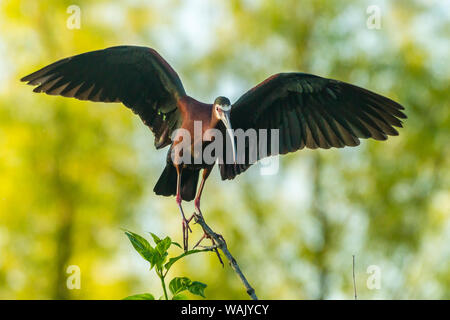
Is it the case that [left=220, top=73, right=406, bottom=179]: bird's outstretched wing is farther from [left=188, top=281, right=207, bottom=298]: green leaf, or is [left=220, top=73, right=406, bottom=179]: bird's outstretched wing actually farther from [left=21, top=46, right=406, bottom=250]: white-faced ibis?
[left=188, top=281, right=207, bottom=298]: green leaf

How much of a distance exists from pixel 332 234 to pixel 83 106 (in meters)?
5.67

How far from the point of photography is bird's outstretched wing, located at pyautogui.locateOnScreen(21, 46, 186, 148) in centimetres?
394

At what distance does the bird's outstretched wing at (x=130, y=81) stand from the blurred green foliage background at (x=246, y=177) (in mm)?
8908

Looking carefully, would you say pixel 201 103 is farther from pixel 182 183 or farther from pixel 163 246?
pixel 163 246

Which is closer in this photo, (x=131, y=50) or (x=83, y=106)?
(x=131, y=50)

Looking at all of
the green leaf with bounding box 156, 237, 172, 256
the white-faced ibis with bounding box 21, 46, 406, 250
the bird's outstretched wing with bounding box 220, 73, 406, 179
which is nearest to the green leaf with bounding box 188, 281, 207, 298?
the green leaf with bounding box 156, 237, 172, 256

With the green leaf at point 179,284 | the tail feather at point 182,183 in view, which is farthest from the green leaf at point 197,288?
the tail feather at point 182,183

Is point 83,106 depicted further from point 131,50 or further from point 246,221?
point 131,50

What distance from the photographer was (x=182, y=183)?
384 centimetres

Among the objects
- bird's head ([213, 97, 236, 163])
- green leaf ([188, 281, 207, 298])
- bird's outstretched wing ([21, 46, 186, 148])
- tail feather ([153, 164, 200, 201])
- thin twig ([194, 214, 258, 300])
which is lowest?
green leaf ([188, 281, 207, 298])

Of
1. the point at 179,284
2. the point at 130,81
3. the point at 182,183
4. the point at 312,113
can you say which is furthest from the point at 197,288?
the point at 312,113

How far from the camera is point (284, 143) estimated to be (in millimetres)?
4227

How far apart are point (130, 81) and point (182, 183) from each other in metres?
0.71
